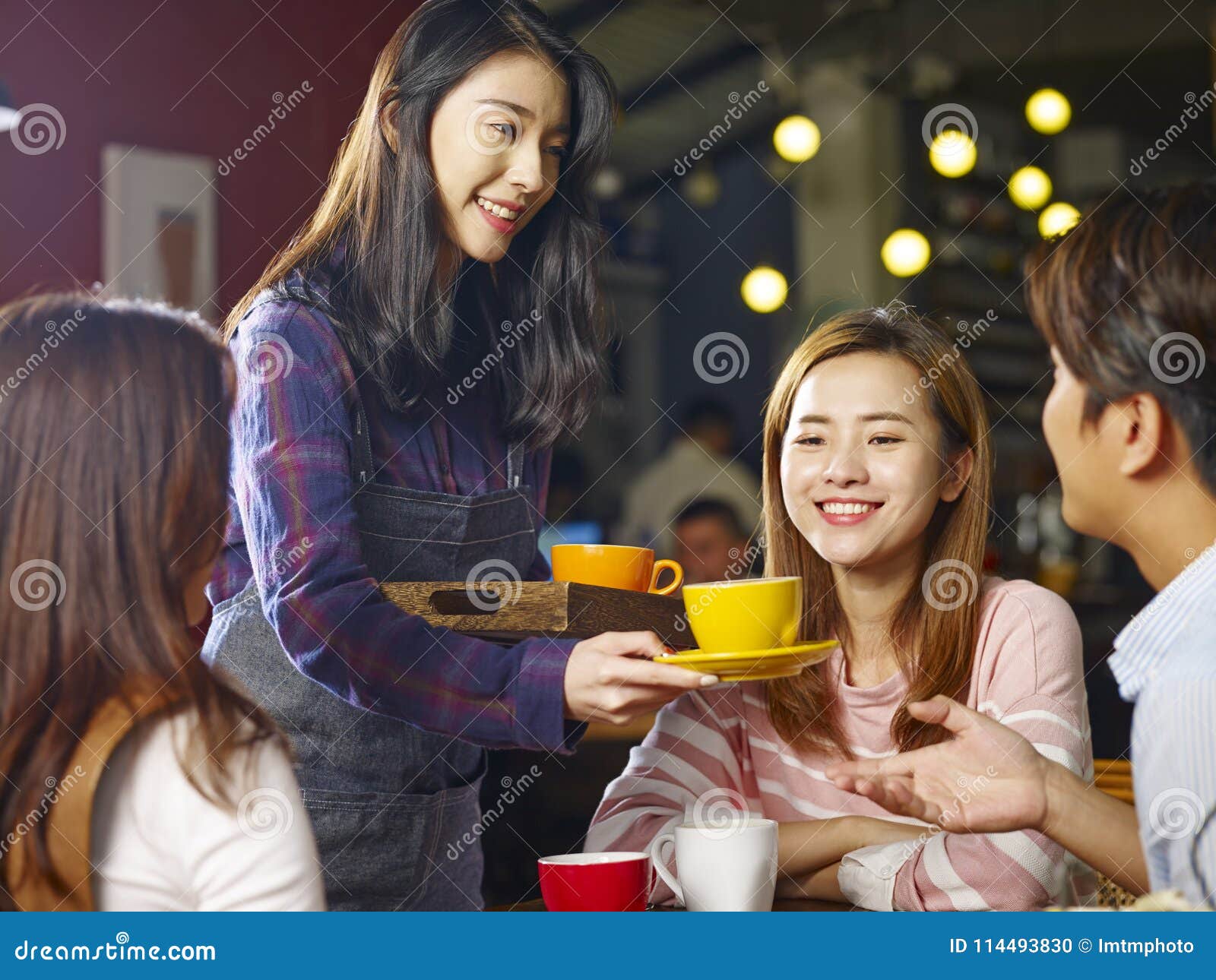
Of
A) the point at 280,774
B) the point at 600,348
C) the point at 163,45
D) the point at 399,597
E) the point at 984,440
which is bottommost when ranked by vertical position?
the point at 280,774

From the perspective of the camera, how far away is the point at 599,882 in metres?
1.20

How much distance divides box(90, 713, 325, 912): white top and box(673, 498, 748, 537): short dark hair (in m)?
1.70

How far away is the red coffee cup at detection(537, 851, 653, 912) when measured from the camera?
1.20 m

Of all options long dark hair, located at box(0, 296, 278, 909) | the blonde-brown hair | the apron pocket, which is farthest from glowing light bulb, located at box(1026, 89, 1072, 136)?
long dark hair, located at box(0, 296, 278, 909)

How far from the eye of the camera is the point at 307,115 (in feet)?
6.22

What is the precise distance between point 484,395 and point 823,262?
2.13 m

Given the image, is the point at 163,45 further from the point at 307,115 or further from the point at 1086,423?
the point at 1086,423

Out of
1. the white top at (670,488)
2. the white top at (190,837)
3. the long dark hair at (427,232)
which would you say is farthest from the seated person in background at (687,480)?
the white top at (190,837)

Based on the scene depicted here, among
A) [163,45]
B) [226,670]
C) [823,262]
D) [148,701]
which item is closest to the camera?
[148,701]

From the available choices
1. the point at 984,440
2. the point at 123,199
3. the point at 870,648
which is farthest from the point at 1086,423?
the point at 123,199

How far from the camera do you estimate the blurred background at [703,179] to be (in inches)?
74.1

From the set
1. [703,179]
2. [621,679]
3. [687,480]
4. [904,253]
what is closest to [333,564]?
[621,679]

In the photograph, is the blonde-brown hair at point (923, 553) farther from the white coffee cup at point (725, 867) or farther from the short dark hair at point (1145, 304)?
the white coffee cup at point (725, 867)

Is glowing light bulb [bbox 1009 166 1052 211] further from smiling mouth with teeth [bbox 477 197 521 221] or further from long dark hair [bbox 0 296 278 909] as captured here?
long dark hair [bbox 0 296 278 909]
